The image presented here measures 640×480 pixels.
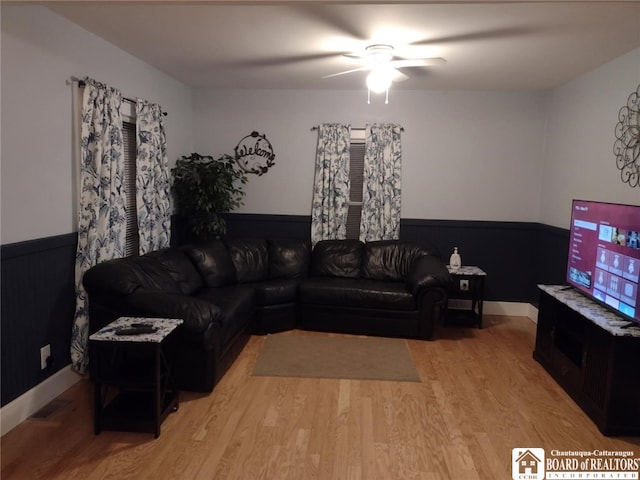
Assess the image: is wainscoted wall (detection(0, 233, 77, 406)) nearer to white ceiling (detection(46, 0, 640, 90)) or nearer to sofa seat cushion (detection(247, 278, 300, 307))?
white ceiling (detection(46, 0, 640, 90))

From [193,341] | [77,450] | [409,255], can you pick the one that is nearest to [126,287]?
[193,341]

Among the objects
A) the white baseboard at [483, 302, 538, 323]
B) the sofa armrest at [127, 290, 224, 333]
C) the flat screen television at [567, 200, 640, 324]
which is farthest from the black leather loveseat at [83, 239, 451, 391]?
the flat screen television at [567, 200, 640, 324]

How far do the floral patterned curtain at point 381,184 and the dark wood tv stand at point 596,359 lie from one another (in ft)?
7.37

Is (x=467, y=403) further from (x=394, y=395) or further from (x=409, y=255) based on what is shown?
(x=409, y=255)

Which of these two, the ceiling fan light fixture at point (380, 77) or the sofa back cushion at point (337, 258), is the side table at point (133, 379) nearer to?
the ceiling fan light fixture at point (380, 77)

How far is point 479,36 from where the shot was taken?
3514 millimetres

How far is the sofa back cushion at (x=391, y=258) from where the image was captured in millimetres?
5453

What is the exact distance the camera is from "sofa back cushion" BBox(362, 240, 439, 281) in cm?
545


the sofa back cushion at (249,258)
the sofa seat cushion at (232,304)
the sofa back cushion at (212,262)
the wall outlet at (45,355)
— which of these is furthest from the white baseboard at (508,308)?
the wall outlet at (45,355)

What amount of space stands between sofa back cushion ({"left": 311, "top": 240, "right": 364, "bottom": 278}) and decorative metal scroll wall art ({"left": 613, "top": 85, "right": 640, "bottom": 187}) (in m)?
2.69

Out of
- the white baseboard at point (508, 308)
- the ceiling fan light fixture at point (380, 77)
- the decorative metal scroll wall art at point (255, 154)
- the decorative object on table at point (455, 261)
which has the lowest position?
the white baseboard at point (508, 308)

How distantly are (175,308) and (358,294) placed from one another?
2.06 m

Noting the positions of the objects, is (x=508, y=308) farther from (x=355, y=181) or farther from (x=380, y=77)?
(x=380, y=77)

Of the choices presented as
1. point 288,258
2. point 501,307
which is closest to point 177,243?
point 288,258
